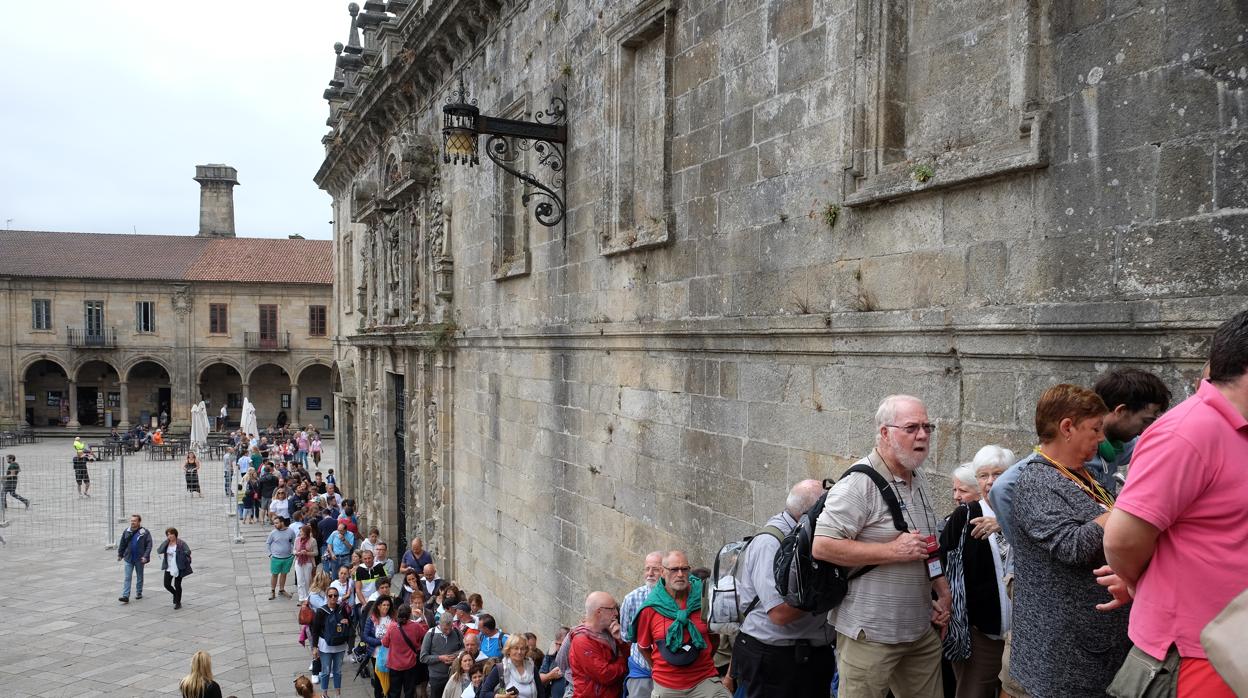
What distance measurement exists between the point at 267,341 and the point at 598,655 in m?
42.7

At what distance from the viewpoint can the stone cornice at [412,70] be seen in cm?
1124

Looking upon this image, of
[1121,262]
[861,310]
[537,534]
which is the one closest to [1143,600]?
[1121,262]

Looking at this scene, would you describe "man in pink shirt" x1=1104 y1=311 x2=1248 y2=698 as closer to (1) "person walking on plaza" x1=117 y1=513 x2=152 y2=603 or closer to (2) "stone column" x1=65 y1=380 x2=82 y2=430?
(1) "person walking on plaza" x1=117 y1=513 x2=152 y2=603

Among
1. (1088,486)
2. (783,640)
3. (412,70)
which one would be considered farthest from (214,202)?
(1088,486)

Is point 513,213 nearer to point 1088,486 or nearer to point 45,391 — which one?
point 1088,486

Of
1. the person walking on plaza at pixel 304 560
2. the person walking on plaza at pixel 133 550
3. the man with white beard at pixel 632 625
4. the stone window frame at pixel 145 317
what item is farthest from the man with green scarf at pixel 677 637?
the stone window frame at pixel 145 317

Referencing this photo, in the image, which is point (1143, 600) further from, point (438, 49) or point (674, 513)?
point (438, 49)

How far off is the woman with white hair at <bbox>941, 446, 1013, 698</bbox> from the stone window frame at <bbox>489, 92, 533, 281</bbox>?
22.7 feet

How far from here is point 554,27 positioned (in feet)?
29.8

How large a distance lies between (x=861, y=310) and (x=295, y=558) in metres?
13.0

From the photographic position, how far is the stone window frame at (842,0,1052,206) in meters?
3.76

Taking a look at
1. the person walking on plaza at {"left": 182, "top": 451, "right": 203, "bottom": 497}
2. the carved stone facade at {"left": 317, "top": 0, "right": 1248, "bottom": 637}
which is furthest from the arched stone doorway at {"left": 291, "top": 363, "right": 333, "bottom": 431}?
the carved stone facade at {"left": 317, "top": 0, "right": 1248, "bottom": 637}

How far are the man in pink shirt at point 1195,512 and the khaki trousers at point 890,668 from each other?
1.17m

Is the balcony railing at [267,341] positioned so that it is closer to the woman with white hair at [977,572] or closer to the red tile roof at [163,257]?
the red tile roof at [163,257]
